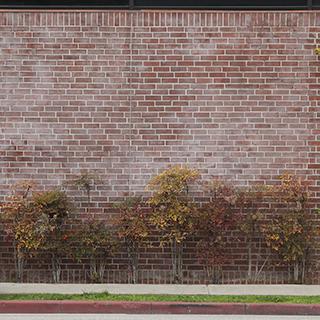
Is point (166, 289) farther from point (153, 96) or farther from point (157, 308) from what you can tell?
point (153, 96)

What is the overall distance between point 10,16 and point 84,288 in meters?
4.58

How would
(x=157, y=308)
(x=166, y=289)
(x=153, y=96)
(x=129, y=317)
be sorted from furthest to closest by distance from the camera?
(x=153, y=96), (x=166, y=289), (x=157, y=308), (x=129, y=317)

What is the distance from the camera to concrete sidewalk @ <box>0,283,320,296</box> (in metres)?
9.32

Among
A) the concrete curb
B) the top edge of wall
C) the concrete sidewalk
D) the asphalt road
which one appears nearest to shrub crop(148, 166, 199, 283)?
the concrete sidewalk

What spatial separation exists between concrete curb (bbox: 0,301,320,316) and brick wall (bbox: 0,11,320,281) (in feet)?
6.12

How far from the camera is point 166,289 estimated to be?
952 cm

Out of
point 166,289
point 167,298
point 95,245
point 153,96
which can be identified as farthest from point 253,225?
point 153,96

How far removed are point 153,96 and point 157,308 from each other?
11.7ft

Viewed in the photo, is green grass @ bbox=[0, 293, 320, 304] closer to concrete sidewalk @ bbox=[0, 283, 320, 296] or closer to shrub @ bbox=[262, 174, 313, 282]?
concrete sidewalk @ bbox=[0, 283, 320, 296]

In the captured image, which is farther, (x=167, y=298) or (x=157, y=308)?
(x=167, y=298)

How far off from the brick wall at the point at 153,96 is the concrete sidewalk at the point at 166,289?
681mm

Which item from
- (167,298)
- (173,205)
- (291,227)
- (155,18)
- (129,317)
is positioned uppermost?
(155,18)

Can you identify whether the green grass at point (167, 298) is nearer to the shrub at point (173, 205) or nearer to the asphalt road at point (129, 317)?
the asphalt road at point (129, 317)

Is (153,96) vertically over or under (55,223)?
over
